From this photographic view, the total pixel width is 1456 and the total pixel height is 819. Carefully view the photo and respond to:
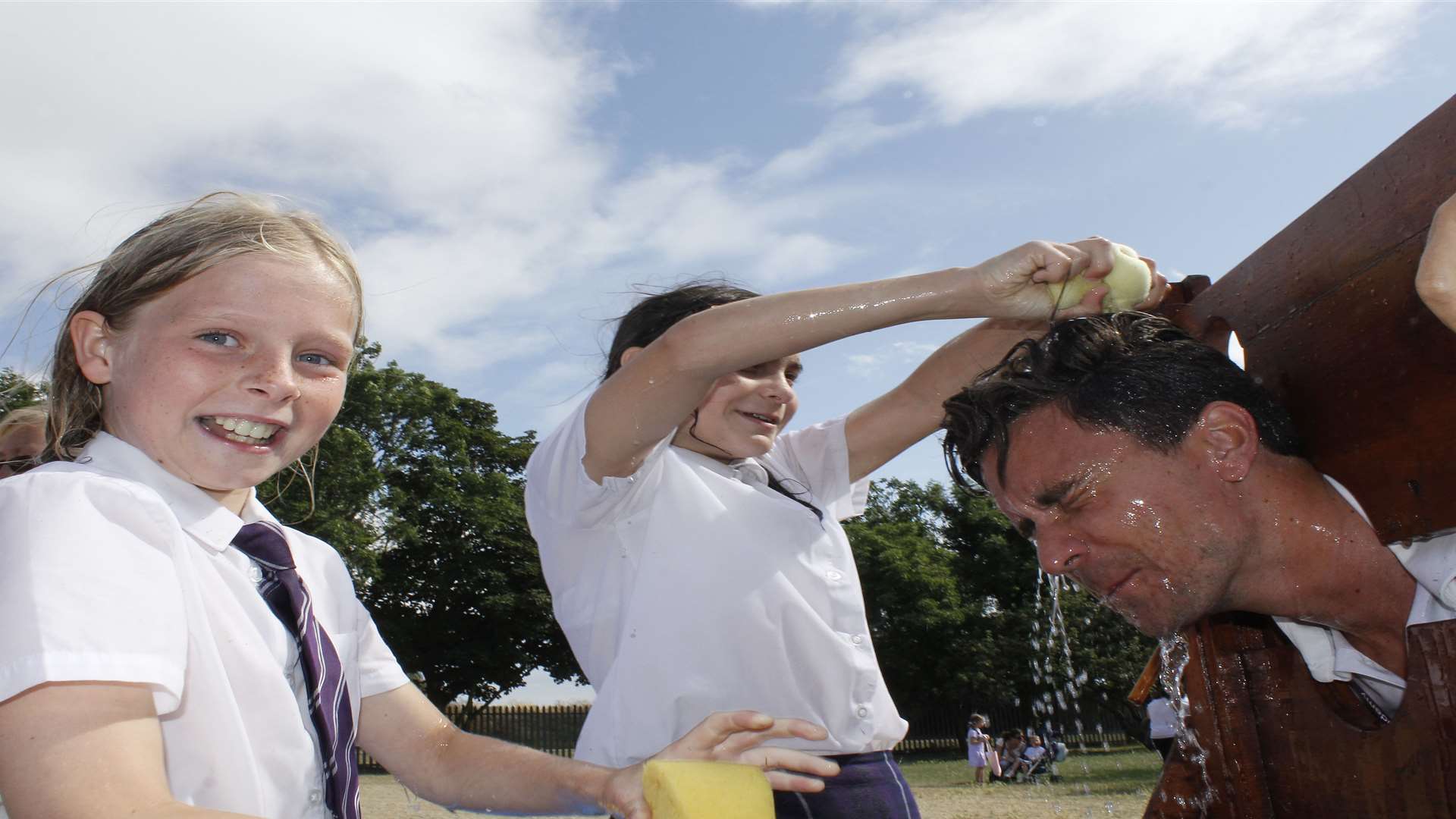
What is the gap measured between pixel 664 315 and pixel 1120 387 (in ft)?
5.04

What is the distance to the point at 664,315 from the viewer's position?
3594mm

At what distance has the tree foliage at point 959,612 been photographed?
115 feet

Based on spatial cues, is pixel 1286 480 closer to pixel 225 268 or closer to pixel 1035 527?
pixel 1035 527

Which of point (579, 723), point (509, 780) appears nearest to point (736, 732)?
point (509, 780)

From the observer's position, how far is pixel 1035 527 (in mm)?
2840

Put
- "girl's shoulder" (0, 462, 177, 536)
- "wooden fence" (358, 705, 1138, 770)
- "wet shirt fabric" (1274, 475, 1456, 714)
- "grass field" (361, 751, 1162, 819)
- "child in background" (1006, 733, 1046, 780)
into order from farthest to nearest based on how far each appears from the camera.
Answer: "wooden fence" (358, 705, 1138, 770) < "child in background" (1006, 733, 1046, 780) < "grass field" (361, 751, 1162, 819) < "wet shirt fabric" (1274, 475, 1456, 714) < "girl's shoulder" (0, 462, 177, 536)

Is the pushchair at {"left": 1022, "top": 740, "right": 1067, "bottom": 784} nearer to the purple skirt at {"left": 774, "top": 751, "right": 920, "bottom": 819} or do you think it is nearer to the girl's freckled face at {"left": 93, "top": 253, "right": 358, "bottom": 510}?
the purple skirt at {"left": 774, "top": 751, "right": 920, "bottom": 819}

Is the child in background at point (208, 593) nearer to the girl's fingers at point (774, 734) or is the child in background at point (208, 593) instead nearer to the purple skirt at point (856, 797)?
the girl's fingers at point (774, 734)

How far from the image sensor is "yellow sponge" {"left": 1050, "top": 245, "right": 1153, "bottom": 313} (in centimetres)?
279

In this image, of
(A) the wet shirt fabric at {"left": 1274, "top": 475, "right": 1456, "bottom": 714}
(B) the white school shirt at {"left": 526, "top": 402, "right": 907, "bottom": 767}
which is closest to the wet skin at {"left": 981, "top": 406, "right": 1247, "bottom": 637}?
(A) the wet shirt fabric at {"left": 1274, "top": 475, "right": 1456, "bottom": 714}

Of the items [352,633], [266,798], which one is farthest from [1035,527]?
[266,798]

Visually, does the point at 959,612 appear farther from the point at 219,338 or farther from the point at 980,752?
the point at 219,338

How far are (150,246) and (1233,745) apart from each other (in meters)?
2.96

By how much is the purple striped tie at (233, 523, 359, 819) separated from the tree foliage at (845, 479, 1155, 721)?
29260mm
